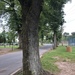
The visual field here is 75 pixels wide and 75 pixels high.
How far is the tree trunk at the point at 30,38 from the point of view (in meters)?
8.79

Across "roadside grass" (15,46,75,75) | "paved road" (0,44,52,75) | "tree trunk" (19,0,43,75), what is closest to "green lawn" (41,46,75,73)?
"roadside grass" (15,46,75,75)

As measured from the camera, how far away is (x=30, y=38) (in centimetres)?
886

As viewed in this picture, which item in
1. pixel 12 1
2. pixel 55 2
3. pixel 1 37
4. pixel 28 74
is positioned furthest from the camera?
pixel 1 37

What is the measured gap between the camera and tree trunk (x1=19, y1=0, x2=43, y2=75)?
879cm

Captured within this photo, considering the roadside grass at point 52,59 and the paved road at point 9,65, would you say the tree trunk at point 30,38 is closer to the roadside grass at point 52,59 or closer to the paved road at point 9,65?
the roadside grass at point 52,59

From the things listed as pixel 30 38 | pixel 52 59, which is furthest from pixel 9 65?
pixel 30 38

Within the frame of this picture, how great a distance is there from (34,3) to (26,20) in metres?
0.87

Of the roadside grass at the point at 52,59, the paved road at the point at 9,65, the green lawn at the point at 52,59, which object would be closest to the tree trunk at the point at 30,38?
the roadside grass at the point at 52,59

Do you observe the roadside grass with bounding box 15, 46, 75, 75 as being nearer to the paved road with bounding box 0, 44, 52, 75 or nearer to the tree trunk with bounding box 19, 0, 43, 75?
the tree trunk with bounding box 19, 0, 43, 75

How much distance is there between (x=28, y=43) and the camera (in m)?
8.83

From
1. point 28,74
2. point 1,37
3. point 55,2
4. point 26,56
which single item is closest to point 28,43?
point 26,56

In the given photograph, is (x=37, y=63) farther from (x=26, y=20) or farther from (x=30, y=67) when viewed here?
(x=26, y=20)

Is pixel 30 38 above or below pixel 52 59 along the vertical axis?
above

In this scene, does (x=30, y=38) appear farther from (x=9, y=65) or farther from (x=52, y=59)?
(x=52, y=59)
